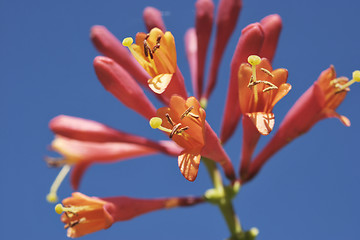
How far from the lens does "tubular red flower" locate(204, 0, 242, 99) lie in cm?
353

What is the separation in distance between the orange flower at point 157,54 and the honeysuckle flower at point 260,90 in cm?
42

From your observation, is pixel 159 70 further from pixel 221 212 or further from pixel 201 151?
pixel 221 212

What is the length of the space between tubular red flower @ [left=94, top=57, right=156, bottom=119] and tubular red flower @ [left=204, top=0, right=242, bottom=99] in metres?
0.84

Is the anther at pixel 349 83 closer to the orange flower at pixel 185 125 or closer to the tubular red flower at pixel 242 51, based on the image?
the tubular red flower at pixel 242 51

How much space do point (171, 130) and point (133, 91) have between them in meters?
0.57

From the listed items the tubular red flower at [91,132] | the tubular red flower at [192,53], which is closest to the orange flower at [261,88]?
the tubular red flower at [91,132]

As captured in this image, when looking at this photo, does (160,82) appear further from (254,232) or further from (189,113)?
(254,232)

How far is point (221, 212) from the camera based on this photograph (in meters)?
3.22

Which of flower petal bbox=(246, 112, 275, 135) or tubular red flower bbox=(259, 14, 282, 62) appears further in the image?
tubular red flower bbox=(259, 14, 282, 62)

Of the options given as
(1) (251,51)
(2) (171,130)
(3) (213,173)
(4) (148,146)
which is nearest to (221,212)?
(3) (213,173)

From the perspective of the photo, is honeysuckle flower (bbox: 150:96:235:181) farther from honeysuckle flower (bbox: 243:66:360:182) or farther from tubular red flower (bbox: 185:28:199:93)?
tubular red flower (bbox: 185:28:199:93)

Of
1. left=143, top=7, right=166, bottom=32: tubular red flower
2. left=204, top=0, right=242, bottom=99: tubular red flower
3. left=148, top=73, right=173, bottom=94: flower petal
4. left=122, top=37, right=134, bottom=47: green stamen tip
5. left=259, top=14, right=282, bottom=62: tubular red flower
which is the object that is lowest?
left=148, top=73, right=173, bottom=94: flower petal

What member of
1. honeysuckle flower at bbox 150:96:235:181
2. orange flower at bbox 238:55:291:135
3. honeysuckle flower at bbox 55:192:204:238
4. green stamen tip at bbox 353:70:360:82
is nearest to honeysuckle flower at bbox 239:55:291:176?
orange flower at bbox 238:55:291:135

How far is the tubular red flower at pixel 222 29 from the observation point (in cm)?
353
